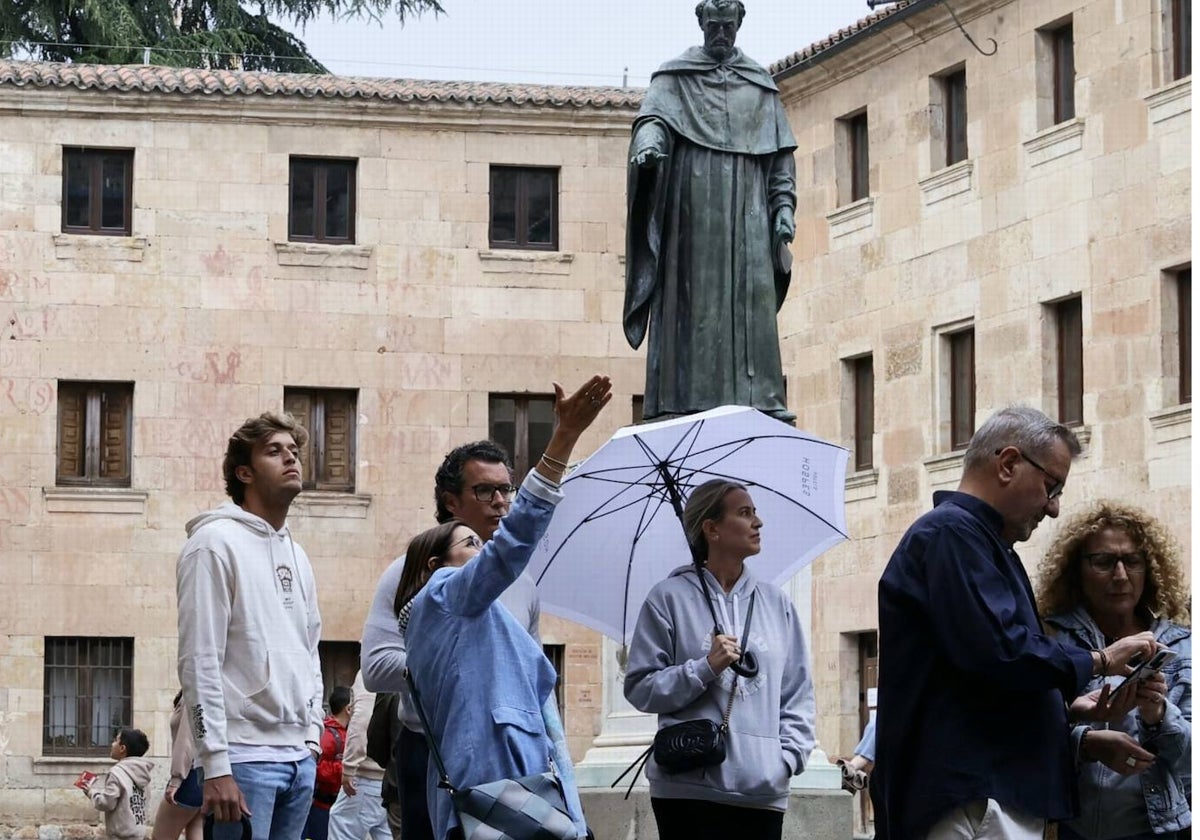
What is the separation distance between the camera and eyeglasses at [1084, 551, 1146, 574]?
795cm

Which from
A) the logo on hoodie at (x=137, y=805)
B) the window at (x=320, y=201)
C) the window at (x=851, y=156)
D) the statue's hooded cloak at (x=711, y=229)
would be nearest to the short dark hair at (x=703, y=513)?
the statue's hooded cloak at (x=711, y=229)

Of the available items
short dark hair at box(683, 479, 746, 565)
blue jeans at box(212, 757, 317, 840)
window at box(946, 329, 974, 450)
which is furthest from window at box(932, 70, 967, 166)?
blue jeans at box(212, 757, 317, 840)

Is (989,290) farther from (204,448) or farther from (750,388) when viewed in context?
(750,388)

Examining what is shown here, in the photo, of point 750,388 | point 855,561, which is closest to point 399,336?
point 855,561

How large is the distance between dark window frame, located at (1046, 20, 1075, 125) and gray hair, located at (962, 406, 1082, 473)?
23.8m

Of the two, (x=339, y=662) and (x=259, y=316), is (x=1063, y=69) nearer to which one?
(x=259, y=316)

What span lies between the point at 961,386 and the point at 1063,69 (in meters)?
3.92

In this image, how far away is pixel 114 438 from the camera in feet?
111

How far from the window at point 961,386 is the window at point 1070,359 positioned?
64.9 inches

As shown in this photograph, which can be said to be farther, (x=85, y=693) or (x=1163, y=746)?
(x=85, y=693)

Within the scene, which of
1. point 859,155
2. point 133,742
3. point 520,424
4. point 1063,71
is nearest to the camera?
point 133,742

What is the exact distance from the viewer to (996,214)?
3120cm

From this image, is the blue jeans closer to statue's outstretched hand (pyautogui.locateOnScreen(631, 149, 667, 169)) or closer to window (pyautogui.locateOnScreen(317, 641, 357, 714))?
statue's outstretched hand (pyautogui.locateOnScreen(631, 149, 667, 169))

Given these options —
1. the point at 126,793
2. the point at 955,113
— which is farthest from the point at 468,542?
the point at 955,113
